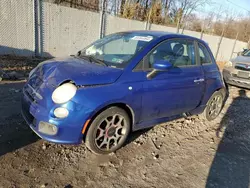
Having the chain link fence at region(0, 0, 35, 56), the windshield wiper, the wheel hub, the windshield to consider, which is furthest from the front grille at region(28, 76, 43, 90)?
the chain link fence at region(0, 0, 35, 56)

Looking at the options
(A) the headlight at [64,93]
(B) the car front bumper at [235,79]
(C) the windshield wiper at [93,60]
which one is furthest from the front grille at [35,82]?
(B) the car front bumper at [235,79]

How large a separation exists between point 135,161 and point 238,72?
6030mm

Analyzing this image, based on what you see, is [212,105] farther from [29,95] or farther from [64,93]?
[29,95]

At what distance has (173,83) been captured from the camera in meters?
3.30

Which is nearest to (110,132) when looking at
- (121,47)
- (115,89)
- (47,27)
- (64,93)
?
(115,89)

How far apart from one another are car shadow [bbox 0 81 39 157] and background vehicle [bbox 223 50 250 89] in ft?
22.1

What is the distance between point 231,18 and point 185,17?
4761mm

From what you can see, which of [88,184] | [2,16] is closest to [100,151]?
Answer: [88,184]

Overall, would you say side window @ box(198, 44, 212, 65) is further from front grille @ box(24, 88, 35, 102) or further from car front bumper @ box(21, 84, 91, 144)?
front grille @ box(24, 88, 35, 102)

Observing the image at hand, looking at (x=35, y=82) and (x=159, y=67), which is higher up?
(x=159, y=67)

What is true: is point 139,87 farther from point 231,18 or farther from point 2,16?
point 231,18

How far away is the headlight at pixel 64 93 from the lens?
8.00ft

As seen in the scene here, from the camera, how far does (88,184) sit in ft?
7.80

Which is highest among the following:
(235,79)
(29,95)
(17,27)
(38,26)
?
(38,26)
